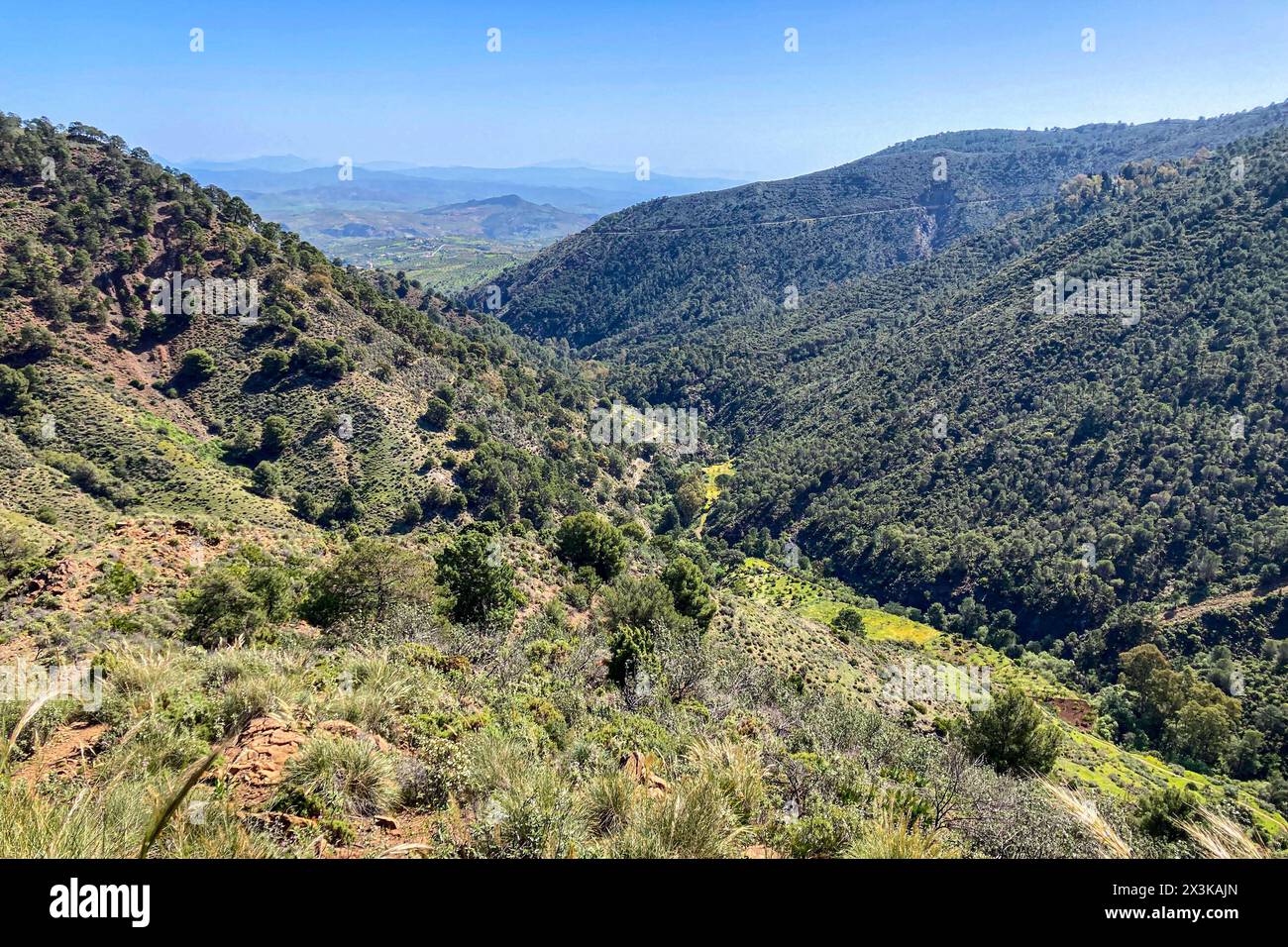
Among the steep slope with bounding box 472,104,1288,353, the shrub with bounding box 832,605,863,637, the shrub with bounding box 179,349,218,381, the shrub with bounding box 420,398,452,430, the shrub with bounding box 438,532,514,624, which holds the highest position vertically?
the steep slope with bounding box 472,104,1288,353

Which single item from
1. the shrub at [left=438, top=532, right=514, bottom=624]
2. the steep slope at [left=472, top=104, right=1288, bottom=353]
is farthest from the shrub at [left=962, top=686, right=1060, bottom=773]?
the steep slope at [left=472, top=104, right=1288, bottom=353]

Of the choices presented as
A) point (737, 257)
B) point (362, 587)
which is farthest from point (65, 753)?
point (737, 257)

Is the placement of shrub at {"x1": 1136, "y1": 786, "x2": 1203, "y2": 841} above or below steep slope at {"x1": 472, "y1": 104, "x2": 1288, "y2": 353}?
below

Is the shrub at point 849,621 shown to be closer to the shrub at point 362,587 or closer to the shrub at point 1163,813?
the shrub at point 1163,813

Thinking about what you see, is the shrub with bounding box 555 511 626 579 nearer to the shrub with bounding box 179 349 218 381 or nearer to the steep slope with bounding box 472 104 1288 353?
the shrub with bounding box 179 349 218 381

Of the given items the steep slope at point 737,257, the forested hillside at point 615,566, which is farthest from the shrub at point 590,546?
the steep slope at point 737,257

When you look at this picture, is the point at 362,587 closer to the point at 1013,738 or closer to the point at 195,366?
the point at 1013,738

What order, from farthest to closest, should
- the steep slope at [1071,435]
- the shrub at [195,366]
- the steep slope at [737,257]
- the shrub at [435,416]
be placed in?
the steep slope at [737,257], the steep slope at [1071,435], the shrub at [435,416], the shrub at [195,366]

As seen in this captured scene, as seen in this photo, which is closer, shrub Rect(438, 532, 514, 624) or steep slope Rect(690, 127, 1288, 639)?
shrub Rect(438, 532, 514, 624)

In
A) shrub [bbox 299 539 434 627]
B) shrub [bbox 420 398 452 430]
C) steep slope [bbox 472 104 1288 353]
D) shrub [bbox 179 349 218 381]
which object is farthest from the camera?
steep slope [bbox 472 104 1288 353]

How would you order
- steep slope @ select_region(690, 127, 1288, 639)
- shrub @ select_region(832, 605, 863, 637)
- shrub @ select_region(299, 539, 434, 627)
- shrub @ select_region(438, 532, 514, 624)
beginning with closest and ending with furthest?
1. shrub @ select_region(299, 539, 434, 627)
2. shrub @ select_region(438, 532, 514, 624)
3. shrub @ select_region(832, 605, 863, 637)
4. steep slope @ select_region(690, 127, 1288, 639)
